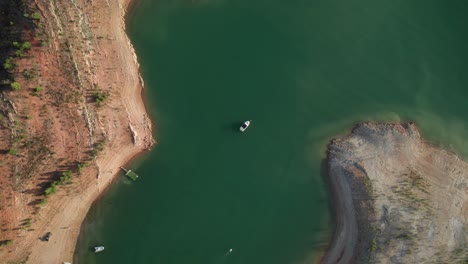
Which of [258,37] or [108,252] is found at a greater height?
[258,37]

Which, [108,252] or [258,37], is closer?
[108,252]

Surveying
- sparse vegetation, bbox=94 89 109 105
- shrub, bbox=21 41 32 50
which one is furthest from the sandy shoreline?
shrub, bbox=21 41 32 50

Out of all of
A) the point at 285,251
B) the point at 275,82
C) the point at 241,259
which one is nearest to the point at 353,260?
the point at 285,251

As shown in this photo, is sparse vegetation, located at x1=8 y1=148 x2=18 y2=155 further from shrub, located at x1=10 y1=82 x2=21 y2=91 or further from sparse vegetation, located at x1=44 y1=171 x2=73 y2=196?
shrub, located at x1=10 y1=82 x2=21 y2=91

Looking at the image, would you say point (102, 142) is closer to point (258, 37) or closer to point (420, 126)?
point (258, 37)

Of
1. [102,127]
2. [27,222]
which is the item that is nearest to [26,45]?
[102,127]

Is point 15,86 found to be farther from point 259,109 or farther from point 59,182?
point 259,109
